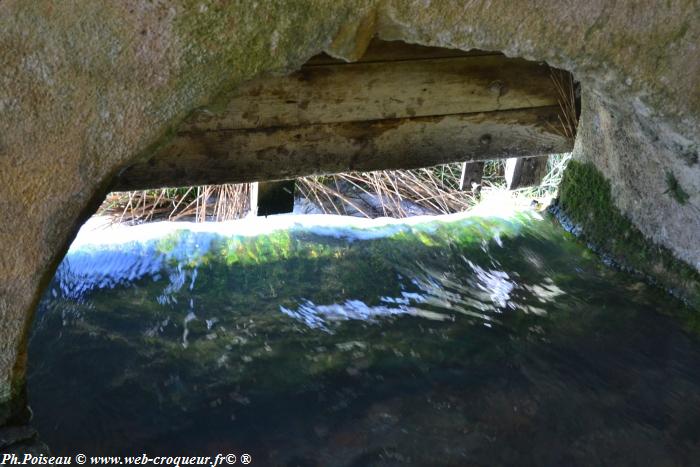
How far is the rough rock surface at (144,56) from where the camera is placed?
143 cm

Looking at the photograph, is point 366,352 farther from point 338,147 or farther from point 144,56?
point 144,56

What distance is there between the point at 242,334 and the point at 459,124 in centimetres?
107

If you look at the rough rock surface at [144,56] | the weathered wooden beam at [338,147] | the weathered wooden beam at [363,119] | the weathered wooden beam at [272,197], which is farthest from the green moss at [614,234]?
the weathered wooden beam at [272,197]

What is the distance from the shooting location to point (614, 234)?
2.96 meters

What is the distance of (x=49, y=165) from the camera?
148 centimetres

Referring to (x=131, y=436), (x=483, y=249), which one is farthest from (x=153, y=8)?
(x=483, y=249)

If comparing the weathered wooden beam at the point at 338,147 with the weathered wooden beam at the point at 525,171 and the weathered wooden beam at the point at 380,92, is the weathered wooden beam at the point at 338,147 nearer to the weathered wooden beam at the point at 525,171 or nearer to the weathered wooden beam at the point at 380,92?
the weathered wooden beam at the point at 380,92

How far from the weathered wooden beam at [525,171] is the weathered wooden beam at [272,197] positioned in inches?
47.1

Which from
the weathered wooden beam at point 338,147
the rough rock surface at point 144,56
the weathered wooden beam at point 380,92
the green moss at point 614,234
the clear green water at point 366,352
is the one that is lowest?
the clear green water at point 366,352

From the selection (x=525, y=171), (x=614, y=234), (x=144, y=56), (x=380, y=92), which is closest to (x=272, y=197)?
(x=380, y=92)

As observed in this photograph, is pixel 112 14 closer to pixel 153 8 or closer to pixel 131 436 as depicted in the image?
pixel 153 8

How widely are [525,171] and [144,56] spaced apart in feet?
9.33

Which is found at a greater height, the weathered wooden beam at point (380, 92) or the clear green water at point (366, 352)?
the weathered wooden beam at point (380, 92)

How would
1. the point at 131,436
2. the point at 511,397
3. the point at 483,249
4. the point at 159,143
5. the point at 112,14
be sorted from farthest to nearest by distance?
the point at 483,249 < the point at 511,397 < the point at 131,436 < the point at 159,143 < the point at 112,14
